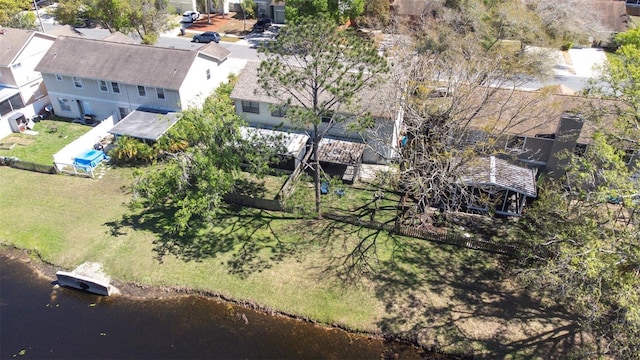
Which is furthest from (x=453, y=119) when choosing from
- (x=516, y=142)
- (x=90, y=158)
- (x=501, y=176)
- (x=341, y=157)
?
(x=90, y=158)

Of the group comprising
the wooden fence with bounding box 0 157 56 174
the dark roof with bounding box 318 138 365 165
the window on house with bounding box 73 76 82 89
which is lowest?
→ the wooden fence with bounding box 0 157 56 174

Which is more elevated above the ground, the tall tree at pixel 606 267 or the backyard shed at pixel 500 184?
the tall tree at pixel 606 267

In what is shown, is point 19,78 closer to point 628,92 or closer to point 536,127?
point 536,127

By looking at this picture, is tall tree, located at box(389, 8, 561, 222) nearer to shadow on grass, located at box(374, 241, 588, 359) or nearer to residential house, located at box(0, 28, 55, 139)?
shadow on grass, located at box(374, 241, 588, 359)

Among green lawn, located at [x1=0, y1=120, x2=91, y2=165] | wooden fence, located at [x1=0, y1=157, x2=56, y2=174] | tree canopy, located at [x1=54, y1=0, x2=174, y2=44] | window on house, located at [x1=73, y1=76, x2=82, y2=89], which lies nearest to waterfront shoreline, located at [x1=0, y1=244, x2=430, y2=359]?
wooden fence, located at [x1=0, y1=157, x2=56, y2=174]

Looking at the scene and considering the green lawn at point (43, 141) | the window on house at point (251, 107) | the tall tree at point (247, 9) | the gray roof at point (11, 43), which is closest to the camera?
the window on house at point (251, 107)

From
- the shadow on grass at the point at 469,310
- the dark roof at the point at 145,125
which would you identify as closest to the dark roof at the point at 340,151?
the shadow on grass at the point at 469,310

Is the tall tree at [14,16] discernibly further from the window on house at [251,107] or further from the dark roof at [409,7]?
the dark roof at [409,7]

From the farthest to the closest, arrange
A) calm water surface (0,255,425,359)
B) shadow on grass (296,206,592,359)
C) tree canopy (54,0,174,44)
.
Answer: tree canopy (54,0,174,44) → shadow on grass (296,206,592,359) → calm water surface (0,255,425,359)
